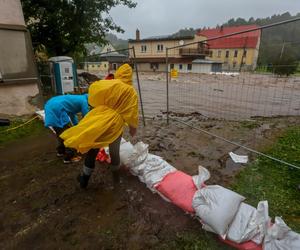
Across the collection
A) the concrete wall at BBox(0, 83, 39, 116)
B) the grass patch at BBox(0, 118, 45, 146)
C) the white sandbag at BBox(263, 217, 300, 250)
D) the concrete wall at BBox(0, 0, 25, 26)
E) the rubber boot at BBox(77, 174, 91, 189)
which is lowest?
the grass patch at BBox(0, 118, 45, 146)

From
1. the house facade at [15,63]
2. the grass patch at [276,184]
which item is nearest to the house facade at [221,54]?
the grass patch at [276,184]

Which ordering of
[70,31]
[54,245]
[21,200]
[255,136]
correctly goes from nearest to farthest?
[54,245] < [21,200] < [255,136] < [70,31]

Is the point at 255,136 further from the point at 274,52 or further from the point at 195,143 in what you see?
the point at 274,52

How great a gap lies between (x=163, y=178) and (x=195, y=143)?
180 cm

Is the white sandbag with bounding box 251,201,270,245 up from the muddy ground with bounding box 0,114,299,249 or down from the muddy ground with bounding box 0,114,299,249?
up

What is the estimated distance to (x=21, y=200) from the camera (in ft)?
8.59

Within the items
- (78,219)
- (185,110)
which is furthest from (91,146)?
(185,110)

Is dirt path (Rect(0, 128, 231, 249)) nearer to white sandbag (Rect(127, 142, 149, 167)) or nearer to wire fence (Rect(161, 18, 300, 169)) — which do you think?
white sandbag (Rect(127, 142, 149, 167))

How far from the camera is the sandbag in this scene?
2.29m

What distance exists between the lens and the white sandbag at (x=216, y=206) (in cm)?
191

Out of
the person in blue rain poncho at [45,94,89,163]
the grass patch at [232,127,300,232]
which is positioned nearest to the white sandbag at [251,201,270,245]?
the grass patch at [232,127,300,232]

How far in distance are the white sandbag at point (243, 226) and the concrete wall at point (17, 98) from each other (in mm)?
5886

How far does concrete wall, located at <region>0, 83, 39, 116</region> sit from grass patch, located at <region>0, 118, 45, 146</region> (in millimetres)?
293

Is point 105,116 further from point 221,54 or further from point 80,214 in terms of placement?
point 221,54
